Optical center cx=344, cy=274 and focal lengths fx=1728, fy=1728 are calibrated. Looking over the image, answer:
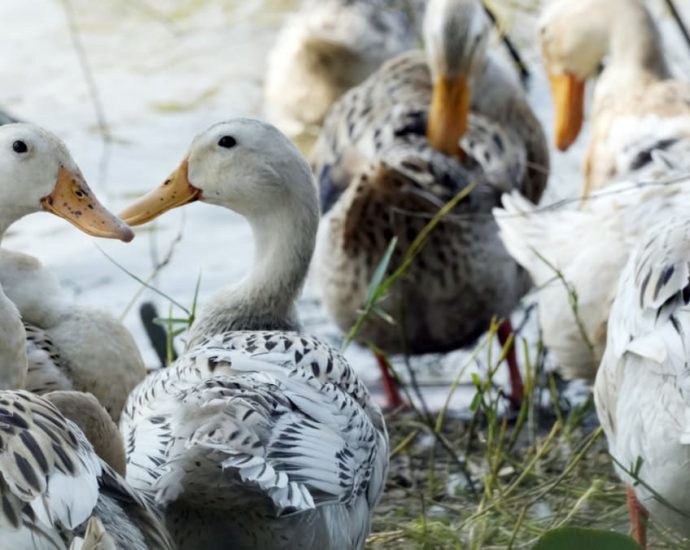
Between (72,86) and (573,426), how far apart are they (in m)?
5.29

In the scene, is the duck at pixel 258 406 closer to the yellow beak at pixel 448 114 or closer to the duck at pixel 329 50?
the yellow beak at pixel 448 114

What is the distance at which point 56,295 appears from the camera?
5.37 metres

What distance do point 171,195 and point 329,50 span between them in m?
5.06

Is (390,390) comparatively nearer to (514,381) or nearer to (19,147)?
(514,381)

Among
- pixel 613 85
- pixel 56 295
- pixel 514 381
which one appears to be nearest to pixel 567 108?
pixel 613 85

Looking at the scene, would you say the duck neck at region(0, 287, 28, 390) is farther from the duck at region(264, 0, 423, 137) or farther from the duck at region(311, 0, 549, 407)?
the duck at region(264, 0, 423, 137)

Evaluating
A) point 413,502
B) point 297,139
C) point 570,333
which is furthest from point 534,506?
point 297,139

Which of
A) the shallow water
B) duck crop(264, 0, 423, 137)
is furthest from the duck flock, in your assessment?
duck crop(264, 0, 423, 137)

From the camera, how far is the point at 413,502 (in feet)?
18.6

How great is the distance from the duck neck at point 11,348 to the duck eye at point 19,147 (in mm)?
526

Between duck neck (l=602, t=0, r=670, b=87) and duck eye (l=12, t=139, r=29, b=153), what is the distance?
3319 millimetres

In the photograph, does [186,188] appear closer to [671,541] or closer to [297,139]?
[671,541]

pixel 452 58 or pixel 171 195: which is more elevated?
pixel 171 195

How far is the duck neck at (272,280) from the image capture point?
5176 mm
